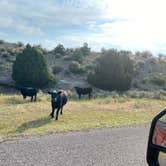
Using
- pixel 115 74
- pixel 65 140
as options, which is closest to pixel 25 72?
pixel 115 74

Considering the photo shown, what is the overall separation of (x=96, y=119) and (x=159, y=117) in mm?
10292

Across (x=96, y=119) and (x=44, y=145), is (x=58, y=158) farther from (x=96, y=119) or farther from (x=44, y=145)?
(x=96, y=119)

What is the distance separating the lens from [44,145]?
7578 mm

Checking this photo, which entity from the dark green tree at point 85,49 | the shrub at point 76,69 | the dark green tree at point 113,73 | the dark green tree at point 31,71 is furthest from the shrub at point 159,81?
the dark green tree at point 85,49

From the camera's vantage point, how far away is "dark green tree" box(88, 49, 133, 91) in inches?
1268

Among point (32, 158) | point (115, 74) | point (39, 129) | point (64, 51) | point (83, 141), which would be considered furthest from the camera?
point (64, 51)

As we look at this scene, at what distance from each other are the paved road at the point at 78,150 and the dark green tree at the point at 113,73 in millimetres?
22776

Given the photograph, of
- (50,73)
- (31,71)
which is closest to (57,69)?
(50,73)

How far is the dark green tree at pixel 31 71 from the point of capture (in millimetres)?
30172

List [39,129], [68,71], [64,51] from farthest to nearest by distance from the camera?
1. [64,51]
2. [68,71]
3. [39,129]

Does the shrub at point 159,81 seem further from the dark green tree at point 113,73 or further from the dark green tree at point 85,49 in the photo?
the dark green tree at point 85,49

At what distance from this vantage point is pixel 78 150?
7176 mm

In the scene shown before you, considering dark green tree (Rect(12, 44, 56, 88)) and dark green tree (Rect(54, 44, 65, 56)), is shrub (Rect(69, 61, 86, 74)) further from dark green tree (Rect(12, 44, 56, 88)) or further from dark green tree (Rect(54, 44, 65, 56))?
dark green tree (Rect(54, 44, 65, 56))

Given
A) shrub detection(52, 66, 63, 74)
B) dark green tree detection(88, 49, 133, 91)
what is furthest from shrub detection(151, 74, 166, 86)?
shrub detection(52, 66, 63, 74)
